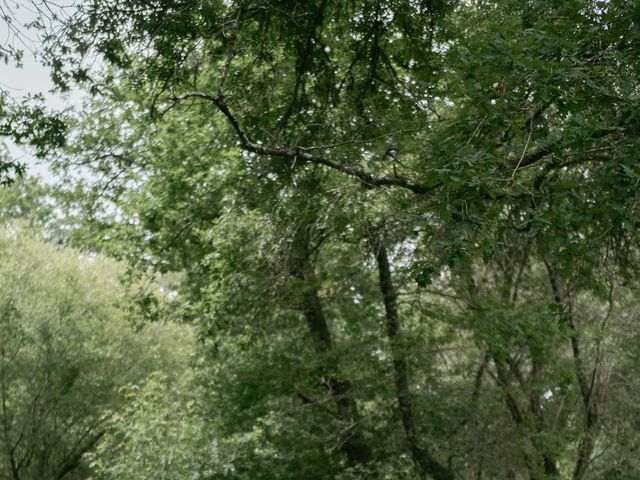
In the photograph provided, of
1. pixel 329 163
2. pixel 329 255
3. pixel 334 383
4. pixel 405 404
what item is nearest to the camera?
pixel 329 163

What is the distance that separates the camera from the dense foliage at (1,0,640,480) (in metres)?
6.27

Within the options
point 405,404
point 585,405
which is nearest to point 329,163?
point 405,404

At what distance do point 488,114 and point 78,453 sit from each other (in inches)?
655

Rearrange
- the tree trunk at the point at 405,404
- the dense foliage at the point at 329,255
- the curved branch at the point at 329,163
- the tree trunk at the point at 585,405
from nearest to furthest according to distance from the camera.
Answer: the curved branch at the point at 329,163
the dense foliage at the point at 329,255
the tree trunk at the point at 405,404
the tree trunk at the point at 585,405

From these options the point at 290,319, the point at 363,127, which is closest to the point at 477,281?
the point at 290,319

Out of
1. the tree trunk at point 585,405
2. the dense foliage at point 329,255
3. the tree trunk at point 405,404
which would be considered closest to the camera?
the dense foliage at point 329,255

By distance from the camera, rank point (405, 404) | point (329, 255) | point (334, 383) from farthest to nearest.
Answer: point (334, 383) → point (405, 404) → point (329, 255)

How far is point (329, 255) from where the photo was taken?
9648 millimetres

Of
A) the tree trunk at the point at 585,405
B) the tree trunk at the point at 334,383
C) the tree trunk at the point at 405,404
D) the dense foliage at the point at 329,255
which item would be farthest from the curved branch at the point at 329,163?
the tree trunk at the point at 585,405

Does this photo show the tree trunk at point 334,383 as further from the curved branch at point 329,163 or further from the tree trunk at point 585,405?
the curved branch at point 329,163

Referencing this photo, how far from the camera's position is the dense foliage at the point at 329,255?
627 cm

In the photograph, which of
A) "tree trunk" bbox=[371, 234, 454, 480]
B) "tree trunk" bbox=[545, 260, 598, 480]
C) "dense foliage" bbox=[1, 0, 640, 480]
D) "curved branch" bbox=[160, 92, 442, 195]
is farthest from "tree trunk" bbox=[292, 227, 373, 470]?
"curved branch" bbox=[160, 92, 442, 195]

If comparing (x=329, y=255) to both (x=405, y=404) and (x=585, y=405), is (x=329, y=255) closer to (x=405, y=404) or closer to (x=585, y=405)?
(x=405, y=404)

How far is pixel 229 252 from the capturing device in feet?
30.3
